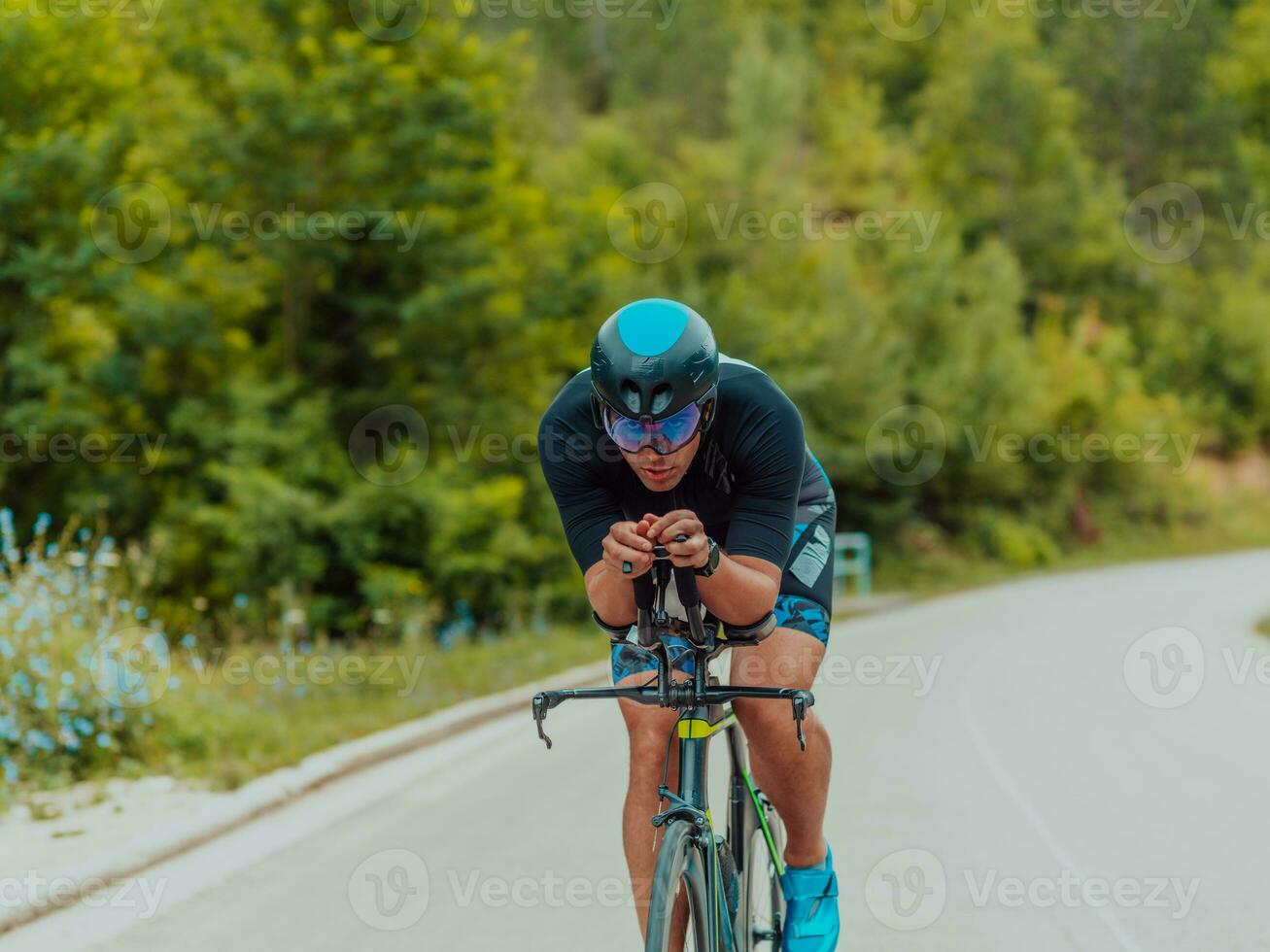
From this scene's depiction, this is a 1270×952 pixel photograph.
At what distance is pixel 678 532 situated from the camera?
3.12m

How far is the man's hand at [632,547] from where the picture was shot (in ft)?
10.2

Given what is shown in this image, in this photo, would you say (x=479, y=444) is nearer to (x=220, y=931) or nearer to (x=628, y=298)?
(x=628, y=298)

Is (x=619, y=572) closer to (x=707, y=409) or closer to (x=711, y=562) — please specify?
(x=711, y=562)

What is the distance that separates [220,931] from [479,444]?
46.6 feet

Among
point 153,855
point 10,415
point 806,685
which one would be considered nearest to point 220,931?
point 153,855

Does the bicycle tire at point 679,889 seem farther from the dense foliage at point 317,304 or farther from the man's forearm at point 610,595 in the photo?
the dense foliage at point 317,304

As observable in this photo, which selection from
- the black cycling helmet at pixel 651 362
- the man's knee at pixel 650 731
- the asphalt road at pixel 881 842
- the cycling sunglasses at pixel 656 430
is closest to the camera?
the black cycling helmet at pixel 651 362

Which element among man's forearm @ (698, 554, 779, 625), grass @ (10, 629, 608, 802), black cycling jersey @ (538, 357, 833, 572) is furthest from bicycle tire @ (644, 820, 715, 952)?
grass @ (10, 629, 608, 802)

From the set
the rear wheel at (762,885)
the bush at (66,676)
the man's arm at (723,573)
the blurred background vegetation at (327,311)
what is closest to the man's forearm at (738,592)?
the man's arm at (723,573)

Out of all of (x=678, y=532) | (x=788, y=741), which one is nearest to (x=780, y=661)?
(x=788, y=741)

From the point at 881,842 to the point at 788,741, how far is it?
3454mm

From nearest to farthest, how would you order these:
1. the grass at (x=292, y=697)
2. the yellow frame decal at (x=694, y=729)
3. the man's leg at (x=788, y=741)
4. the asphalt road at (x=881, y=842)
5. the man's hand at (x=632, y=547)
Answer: the man's hand at (x=632, y=547), the yellow frame decal at (x=694, y=729), the man's leg at (x=788, y=741), the asphalt road at (x=881, y=842), the grass at (x=292, y=697)

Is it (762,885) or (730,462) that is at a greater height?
(730,462)

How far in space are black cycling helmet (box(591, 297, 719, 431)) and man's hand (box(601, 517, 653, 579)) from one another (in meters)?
0.27
